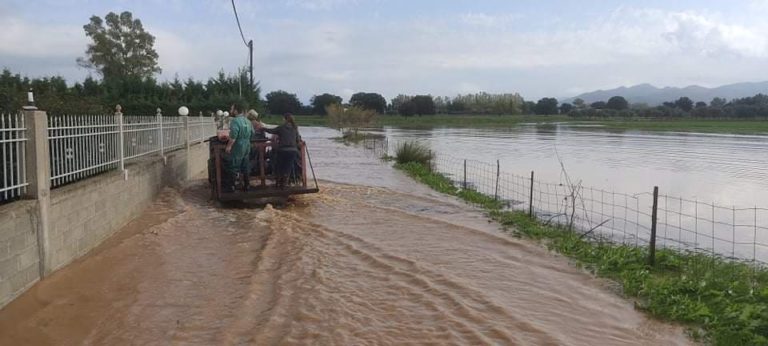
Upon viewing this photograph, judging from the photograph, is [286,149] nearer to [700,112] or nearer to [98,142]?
[98,142]

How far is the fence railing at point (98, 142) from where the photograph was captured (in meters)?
7.34

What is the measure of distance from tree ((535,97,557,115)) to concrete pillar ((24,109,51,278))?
14575 cm

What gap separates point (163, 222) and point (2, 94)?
10.3ft

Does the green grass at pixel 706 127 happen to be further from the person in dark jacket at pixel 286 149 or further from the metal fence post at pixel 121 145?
the metal fence post at pixel 121 145

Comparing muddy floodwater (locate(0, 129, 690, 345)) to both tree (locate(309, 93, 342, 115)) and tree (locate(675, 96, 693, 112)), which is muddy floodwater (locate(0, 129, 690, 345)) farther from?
tree (locate(675, 96, 693, 112))

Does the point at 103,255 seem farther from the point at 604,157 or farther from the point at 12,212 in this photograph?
the point at 604,157

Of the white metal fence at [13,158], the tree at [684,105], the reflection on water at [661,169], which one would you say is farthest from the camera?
the tree at [684,105]

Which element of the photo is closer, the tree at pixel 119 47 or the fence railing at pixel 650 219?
the fence railing at pixel 650 219

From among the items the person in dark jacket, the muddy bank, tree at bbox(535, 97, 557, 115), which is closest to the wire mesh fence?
the muddy bank

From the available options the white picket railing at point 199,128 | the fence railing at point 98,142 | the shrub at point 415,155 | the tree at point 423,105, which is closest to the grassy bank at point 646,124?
the tree at point 423,105

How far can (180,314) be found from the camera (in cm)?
575

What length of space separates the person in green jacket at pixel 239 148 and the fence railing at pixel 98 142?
1.71 metres

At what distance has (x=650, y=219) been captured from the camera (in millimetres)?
13562

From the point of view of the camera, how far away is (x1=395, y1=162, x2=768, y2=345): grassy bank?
564cm
